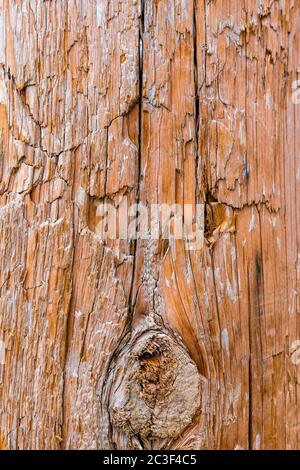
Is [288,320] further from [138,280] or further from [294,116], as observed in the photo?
[294,116]

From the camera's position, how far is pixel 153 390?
1.22 meters

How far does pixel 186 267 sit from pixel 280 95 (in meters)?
0.46

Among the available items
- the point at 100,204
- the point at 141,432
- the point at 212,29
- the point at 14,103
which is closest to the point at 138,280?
the point at 100,204

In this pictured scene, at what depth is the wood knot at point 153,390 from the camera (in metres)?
1.22

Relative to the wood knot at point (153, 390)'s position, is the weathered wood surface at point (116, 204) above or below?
above

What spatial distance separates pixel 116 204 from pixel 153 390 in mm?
431

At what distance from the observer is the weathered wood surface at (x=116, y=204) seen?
1.23 metres

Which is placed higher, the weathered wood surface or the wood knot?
the weathered wood surface

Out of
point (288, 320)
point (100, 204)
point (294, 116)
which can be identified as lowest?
point (288, 320)

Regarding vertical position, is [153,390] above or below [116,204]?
below

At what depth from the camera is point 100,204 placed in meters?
1.25

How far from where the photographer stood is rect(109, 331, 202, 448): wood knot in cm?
122

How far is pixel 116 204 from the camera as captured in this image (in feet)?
4.09

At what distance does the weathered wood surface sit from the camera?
1234mm
